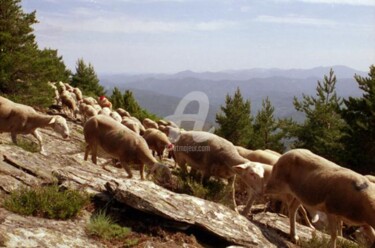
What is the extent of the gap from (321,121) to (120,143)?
34.2 meters

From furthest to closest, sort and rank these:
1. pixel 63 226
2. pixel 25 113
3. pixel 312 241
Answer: pixel 25 113 < pixel 312 241 < pixel 63 226

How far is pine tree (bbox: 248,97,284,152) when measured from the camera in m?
45.8

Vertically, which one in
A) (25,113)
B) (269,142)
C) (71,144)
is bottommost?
(269,142)

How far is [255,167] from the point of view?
1177cm

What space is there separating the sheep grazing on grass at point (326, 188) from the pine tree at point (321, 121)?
25.5 metres

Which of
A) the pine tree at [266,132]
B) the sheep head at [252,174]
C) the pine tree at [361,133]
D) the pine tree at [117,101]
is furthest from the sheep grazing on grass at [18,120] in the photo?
the pine tree at [117,101]

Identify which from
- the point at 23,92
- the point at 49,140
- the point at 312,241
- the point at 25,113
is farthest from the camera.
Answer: the point at 23,92

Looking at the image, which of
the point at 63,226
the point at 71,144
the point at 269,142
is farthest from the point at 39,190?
the point at 269,142

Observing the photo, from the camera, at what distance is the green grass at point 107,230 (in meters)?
7.95

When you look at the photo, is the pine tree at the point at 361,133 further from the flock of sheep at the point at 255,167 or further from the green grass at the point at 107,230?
the green grass at the point at 107,230

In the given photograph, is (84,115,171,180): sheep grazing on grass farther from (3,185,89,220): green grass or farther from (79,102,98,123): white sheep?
(79,102,98,123): white sheep

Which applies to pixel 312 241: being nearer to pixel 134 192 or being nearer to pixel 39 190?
pixel 134 192

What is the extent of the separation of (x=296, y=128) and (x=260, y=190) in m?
35.0

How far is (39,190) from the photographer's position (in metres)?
8.75
